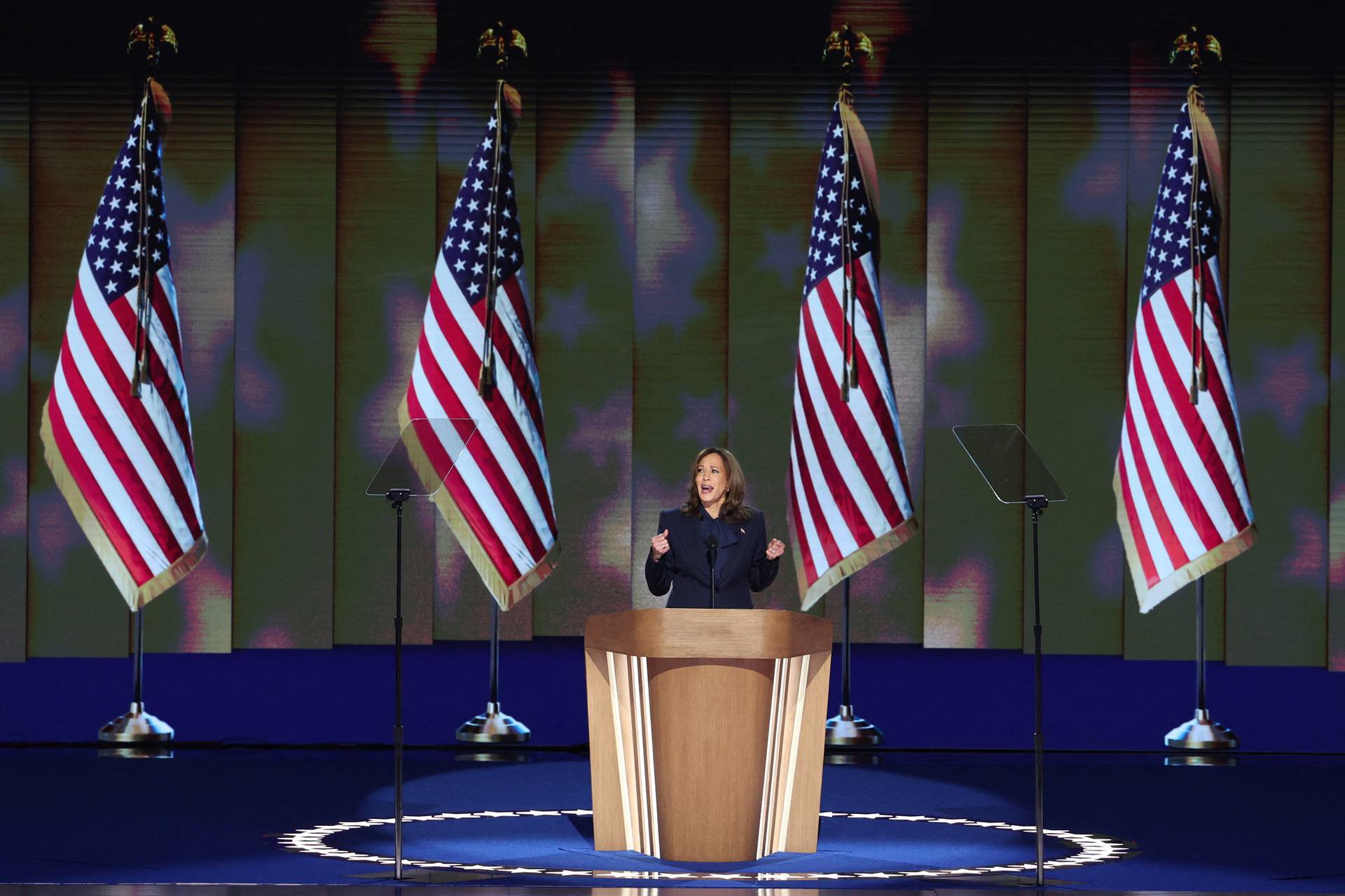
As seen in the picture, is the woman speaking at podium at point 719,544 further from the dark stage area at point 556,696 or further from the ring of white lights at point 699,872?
the dark stage area at point 556,696

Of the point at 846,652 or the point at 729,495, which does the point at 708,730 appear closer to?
the point at 729,495

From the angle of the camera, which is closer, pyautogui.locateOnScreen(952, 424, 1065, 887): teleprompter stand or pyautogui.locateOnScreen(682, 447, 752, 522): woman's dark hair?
pyautogui.locateOnScreen(952, 424, 1065, 887): teleprompter stand

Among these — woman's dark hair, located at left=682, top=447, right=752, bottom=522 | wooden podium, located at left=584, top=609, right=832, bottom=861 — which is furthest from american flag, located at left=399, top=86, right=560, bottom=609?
wooden podium, located at left=584, top=609, right=832, bottom=861

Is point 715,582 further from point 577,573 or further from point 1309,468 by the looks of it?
point 1309,468

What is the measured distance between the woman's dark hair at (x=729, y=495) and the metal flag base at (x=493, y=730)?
7.80ft

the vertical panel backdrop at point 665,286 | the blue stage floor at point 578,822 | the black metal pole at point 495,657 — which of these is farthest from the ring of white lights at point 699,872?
the vertical panel backdrop at point 665,286

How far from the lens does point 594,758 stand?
5543mm

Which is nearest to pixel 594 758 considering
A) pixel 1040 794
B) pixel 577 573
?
pixel 1040 794

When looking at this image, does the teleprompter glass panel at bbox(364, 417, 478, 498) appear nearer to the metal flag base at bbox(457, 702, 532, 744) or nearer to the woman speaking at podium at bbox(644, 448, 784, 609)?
the woman speaking at podium at bbox(644, 448, 784, 609)

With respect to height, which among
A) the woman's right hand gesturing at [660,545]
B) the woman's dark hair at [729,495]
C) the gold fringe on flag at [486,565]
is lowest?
the gold fringe on flag at [486,565]

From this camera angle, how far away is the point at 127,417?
7938mm

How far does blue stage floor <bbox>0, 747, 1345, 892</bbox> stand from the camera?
5.13 metres

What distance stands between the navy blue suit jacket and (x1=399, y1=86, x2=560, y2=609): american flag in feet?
7.20

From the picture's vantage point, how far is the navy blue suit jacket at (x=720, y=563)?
19.8ft
